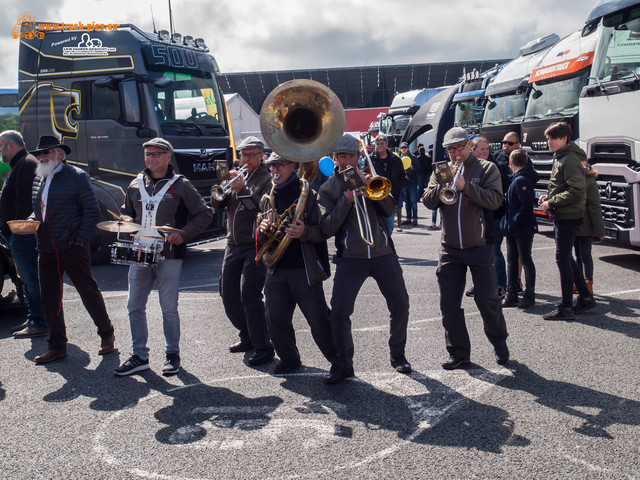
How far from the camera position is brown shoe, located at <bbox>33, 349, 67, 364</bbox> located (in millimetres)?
5742

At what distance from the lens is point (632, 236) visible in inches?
329

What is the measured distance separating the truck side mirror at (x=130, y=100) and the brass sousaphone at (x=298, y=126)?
19.9 ft

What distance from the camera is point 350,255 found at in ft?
16.1

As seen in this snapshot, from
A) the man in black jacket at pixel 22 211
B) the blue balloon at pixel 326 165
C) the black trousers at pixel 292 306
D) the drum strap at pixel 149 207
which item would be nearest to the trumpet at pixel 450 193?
the blue balloon at pixel 326 165

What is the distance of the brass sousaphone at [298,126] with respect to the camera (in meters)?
4.80

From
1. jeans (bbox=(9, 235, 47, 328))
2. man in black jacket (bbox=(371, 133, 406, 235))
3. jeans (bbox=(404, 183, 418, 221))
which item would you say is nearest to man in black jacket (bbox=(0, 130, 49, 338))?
jeans (bbox=(9, 235, 47, 328))

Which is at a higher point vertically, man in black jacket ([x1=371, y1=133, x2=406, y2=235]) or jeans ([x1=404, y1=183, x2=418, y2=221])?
man in black jacket ([x1=371, y1=133, x2=406, y2=235])

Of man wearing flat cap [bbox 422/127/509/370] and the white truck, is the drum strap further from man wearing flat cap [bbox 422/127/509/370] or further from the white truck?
the white truck

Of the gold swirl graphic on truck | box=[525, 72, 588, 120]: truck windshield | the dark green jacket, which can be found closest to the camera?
the dark green jacket

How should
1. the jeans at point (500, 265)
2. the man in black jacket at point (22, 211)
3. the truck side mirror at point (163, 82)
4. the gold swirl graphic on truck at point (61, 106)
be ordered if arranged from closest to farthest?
the man in black jacket at point (22, 211) → the jeans at point (500, 265) → the truck side mirror at point (163, 82) → the gold swirl graphic on truck at point (61, 106)

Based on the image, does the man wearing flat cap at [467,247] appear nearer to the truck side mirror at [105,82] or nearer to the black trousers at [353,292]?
the black trousers at [353,292]

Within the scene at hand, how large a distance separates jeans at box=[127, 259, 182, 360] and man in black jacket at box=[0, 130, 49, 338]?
1.89 m

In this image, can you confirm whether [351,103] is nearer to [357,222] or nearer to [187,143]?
[187,143]

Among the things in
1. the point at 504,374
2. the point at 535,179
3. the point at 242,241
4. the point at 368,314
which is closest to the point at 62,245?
the point at 242,241
